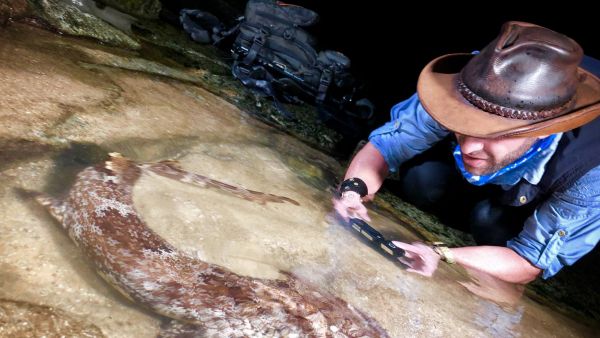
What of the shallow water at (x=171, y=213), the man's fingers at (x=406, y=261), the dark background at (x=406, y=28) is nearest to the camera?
the shallow water at (x=171, y=213)

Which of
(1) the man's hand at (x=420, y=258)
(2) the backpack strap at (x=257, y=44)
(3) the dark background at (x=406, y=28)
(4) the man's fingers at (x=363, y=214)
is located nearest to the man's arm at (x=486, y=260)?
(1) the man's hand at (x=420, y=258)

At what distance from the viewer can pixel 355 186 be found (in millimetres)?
2926

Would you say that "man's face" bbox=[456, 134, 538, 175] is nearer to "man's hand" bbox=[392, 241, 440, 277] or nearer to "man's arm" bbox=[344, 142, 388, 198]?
"man's hand" bbox=[392, 241, 440, 277]

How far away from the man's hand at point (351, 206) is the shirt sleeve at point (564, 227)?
98 centimetres

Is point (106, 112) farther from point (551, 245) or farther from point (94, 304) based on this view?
point (551, 245)

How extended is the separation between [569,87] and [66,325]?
226 centimetres

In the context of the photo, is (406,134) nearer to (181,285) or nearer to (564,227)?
(564,227)

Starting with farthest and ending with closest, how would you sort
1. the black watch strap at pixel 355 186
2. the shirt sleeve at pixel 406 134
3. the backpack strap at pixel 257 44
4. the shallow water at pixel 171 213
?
the backpack strap at pixel 257 44 → the shirt sleeve at pixel 406 134 → the black watch strap at pixel 355 186 → the shallow water at pixel 171 213

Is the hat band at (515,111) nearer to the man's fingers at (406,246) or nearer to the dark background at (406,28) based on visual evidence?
the man's fingers at (406,246)

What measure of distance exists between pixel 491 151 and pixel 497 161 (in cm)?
15

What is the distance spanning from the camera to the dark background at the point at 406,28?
762 cm

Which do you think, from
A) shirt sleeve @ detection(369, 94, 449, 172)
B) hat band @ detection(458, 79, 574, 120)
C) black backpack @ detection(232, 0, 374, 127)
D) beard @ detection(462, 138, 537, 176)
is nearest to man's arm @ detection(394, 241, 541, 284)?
beard @ detection(462, 138, 537, 176)

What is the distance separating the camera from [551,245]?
239 cm

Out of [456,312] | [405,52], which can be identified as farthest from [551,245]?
[405,52]
